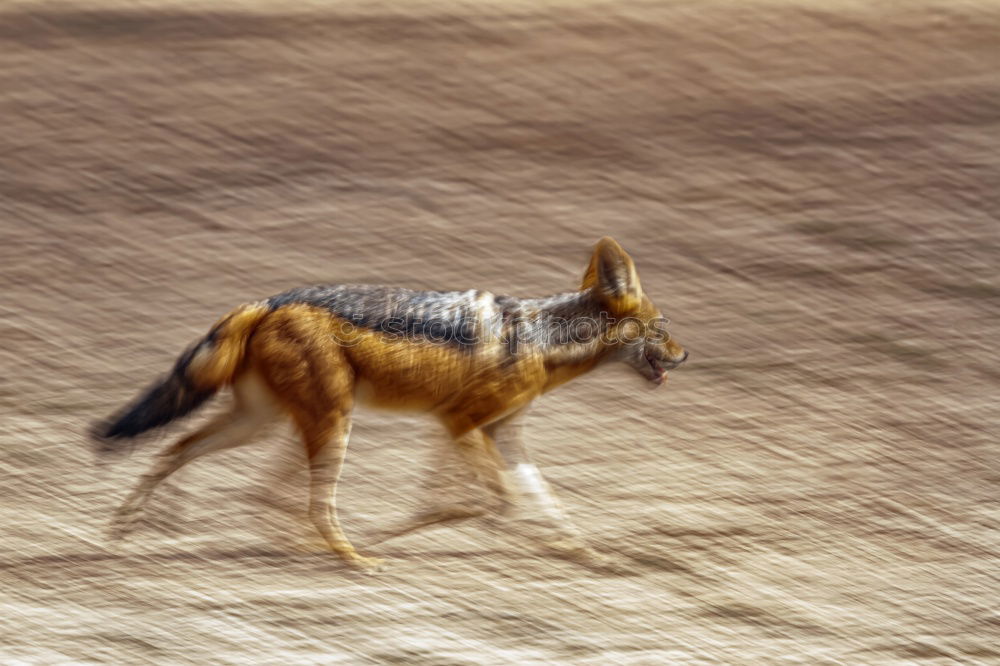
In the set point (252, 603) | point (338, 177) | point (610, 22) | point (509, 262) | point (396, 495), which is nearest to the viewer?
point (252, 603)

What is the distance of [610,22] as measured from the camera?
1279 centimetres

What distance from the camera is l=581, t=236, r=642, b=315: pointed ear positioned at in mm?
6500

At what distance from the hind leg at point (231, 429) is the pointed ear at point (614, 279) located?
1.60m

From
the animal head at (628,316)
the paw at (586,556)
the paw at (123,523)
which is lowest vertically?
the paw at (123,523)

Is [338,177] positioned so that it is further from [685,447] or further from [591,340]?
[591,340]

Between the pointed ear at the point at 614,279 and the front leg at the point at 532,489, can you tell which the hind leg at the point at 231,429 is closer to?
the front leg at the point at 532,489

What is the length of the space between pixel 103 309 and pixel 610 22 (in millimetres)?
5481

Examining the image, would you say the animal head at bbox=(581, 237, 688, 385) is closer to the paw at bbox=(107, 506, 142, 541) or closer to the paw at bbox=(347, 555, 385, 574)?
the paw at bbox=(347, 555, 385, 574)

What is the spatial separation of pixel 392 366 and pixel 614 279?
3.64ft

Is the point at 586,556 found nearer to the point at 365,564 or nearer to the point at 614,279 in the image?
the point at 365,564

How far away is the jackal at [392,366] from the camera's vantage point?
624 cm

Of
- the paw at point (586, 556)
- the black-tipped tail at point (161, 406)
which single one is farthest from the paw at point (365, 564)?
the black-tipped tail at point (161, 406)

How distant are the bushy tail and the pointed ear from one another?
1530 mm

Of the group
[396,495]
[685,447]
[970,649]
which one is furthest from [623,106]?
[970,649]
